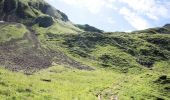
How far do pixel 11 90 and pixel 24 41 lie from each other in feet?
394

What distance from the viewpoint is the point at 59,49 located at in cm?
18925

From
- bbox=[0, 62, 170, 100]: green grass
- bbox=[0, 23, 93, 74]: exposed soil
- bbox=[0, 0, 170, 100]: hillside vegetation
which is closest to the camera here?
bbox=[0, 62, 170, 100]: green grass

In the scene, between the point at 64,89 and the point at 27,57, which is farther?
the point at 27,57

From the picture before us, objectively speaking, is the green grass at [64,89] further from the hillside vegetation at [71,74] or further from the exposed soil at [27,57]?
the exposed soil at [27,57]

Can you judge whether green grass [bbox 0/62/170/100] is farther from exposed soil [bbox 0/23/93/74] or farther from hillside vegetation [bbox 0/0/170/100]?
exposed soil [bbox 0/23/93/74]

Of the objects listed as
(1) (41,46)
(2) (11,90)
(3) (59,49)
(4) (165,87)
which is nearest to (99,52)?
(3) (59,49)

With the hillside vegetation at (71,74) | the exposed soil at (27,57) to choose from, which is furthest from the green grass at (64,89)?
the exposed soil at (27,57)

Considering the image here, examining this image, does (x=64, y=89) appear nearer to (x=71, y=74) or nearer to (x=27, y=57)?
(x=71, y=74)

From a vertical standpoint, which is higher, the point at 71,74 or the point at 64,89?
the point at 64,89

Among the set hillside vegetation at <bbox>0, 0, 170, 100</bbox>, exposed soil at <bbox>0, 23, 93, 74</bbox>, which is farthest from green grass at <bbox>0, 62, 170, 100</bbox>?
exposed soil at <bbox>0, 23, 93, 74</bbox>

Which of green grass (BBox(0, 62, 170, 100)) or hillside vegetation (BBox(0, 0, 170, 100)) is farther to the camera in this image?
hillside vegetation (BBox(0, 0, 170, 100))

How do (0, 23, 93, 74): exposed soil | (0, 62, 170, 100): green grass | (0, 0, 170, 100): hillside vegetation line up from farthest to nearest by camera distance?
(0, 23, 93, 74): exposed soil
(0, 0, 170, 100): hillside vegetation
(0, 62, 170, 100): green grass

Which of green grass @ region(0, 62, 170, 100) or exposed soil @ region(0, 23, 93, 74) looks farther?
exposed soil @ region(0, 23, 93, 74)

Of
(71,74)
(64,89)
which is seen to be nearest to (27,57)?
(71,74)
